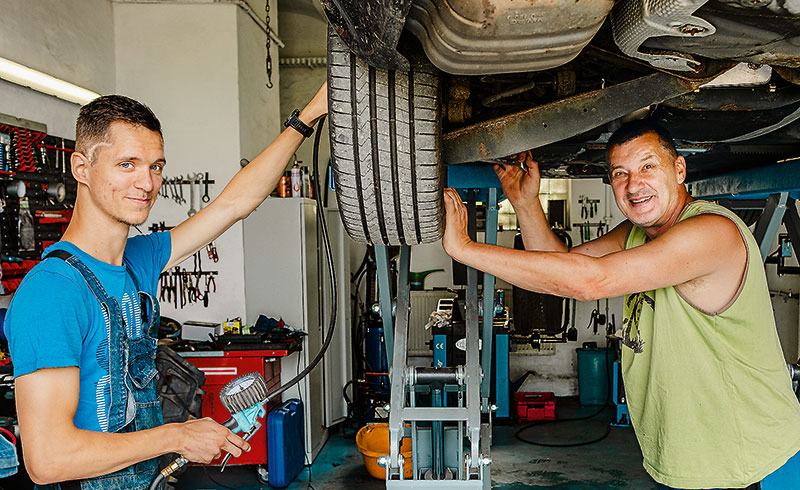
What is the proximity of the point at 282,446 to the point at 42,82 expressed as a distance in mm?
2699

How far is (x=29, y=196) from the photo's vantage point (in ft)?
10.6

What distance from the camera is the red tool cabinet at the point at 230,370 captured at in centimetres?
384

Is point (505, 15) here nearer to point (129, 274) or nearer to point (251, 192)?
point (251, 192)

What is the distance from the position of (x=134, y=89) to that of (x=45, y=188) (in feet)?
4.69

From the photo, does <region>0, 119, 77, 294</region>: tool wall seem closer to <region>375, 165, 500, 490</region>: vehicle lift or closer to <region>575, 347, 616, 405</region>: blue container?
<region>375, 165, 500, 490</region>: vehicle lift

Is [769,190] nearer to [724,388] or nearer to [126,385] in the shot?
[724,388]

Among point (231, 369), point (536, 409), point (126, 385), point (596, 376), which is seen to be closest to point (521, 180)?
point (126, 385)

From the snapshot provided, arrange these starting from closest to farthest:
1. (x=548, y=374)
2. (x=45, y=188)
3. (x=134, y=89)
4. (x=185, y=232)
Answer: (x=185, y=232) < (x=45, y=188) < (x=134, y=89) < (x=548, y=374)

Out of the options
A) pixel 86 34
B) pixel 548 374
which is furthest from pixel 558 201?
pixel 86 34

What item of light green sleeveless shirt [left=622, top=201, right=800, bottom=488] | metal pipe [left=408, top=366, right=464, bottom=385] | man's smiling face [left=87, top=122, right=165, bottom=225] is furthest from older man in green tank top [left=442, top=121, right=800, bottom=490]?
man's smiling face [left=87, top=122, right=165, bottom=225]

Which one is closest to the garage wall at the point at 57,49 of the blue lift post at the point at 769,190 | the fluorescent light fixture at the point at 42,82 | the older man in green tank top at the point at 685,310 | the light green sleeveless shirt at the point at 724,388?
the fluorescent light fixture at the point at 42,82

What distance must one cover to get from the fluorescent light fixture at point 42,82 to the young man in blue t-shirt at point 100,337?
2309 millimetres

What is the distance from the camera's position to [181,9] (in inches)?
178

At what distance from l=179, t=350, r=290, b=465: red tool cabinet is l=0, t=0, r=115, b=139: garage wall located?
5.70 feet
